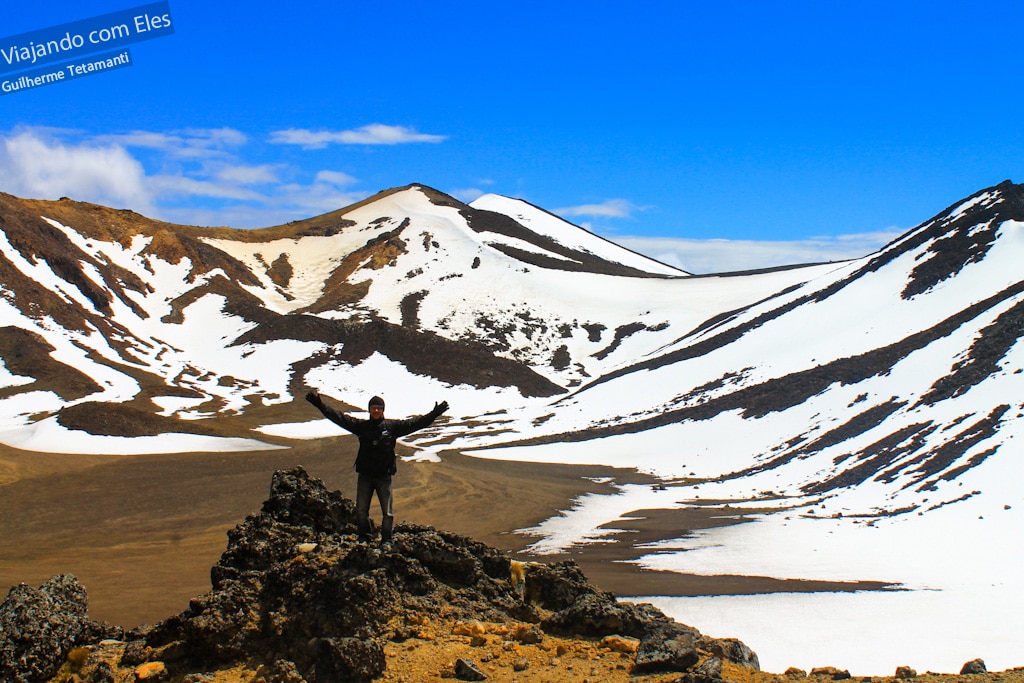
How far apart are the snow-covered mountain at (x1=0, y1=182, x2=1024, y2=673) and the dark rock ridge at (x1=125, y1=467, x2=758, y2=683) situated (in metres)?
6.59

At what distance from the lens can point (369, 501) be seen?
26.2ft

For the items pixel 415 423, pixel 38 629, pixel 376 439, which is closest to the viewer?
pixel 38 629

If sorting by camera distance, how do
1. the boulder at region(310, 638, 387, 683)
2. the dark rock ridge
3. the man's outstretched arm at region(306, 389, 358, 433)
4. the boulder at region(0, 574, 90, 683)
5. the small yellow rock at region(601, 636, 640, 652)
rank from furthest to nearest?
the man's outstretched arm at region(306, 389, 358, 433)
the small yellow rock at region(601, 636, 640, 652)
the dark rock ridge
the boulder at region(0, 574, 90, 683)
the boulder at region(310, 638, 387, 683)

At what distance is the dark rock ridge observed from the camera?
6598 millimetres

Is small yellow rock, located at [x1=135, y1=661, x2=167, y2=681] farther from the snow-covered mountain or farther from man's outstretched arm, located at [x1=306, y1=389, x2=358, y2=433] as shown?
the snow-covered mountain

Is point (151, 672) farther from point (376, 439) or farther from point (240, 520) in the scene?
point (240, 520)

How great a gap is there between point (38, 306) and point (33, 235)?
13.5m

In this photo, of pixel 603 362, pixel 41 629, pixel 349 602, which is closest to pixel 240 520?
pixel 41 629

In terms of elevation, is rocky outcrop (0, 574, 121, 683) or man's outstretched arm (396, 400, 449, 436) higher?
man's outstretched arm (396, 400, 449, 436)

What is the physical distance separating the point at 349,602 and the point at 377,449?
153 centimetres

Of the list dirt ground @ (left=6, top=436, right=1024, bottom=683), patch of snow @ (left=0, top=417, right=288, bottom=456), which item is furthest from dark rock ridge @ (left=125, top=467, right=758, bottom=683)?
patch of snow @ (left=0, top=417, right=288, bottom=456)

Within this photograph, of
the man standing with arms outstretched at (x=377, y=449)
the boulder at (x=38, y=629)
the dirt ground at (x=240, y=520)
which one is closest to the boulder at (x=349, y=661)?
the dirt ground at (x=240, y=520)

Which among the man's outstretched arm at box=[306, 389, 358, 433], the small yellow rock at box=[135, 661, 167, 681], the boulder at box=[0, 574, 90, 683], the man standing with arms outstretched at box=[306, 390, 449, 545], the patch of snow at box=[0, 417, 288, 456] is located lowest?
the small yellow rock at box=[135, 661, 167, 681]

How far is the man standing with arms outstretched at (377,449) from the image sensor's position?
310 inches
